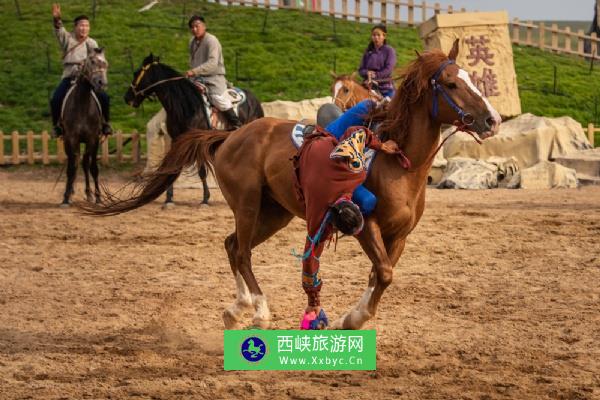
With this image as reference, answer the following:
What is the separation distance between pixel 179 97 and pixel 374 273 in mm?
7849

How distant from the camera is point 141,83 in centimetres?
1360

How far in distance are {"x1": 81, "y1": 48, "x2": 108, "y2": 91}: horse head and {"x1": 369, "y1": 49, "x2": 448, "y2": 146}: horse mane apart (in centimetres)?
792

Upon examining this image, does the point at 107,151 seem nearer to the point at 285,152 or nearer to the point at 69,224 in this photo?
the point at 69,224

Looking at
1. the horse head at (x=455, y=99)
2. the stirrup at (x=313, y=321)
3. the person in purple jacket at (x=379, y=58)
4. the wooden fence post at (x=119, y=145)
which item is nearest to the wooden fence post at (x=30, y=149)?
the wooden fence post at (x=119, y=145)

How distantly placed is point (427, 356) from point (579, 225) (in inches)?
235

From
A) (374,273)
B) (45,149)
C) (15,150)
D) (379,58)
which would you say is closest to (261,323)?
(374,273)

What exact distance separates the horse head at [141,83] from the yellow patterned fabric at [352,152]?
26.2ft

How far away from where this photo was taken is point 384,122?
650 cm

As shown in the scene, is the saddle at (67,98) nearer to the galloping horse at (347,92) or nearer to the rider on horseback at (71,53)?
the rider on horseback at (71,53)

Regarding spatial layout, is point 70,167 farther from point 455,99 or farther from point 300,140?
point 455,99

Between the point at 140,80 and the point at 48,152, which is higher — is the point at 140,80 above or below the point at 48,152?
above

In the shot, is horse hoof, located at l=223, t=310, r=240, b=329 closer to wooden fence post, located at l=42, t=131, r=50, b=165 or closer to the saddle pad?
the saddle pad

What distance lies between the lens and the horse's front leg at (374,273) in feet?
19.9

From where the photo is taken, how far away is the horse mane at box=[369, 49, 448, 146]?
6281 millimetres
